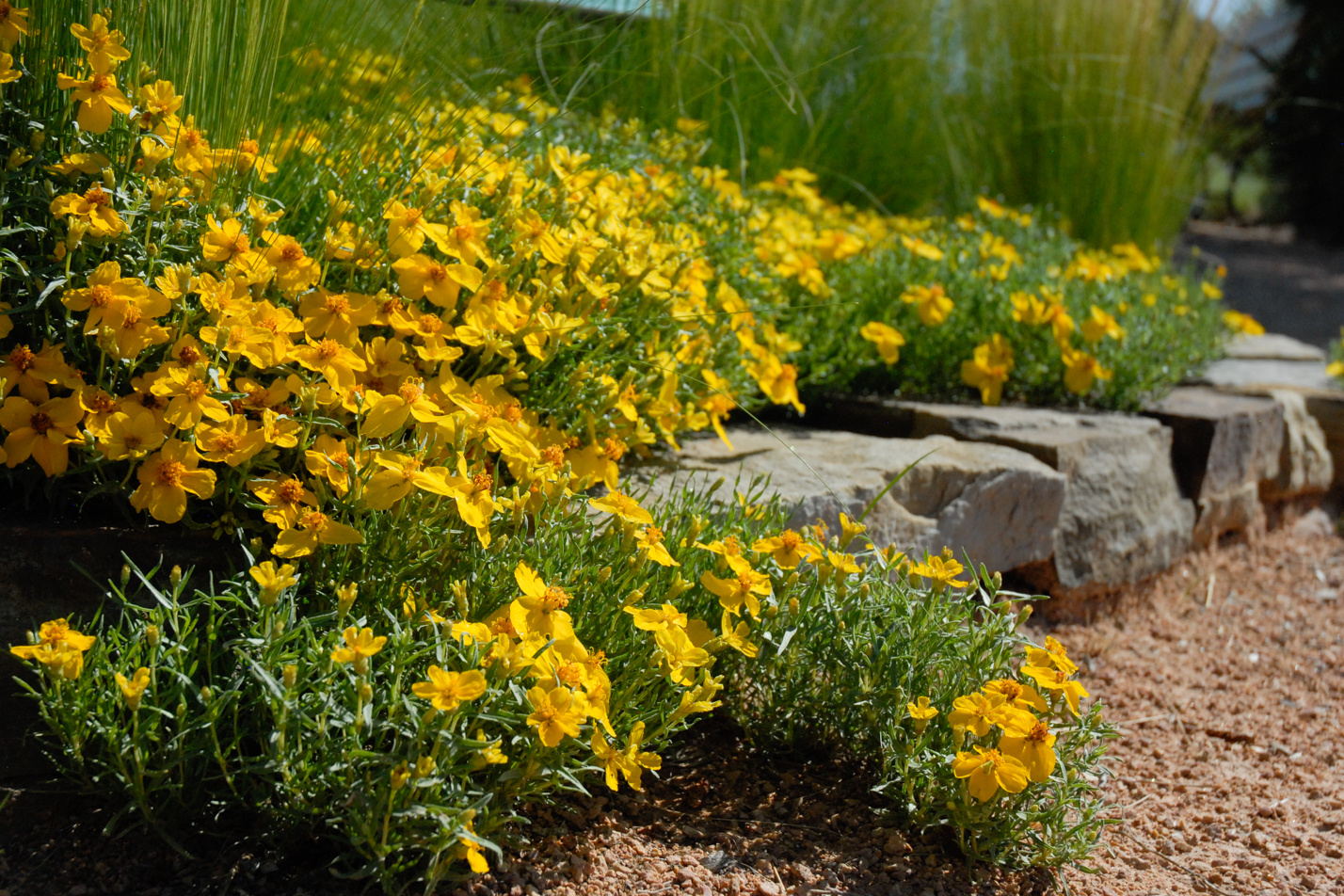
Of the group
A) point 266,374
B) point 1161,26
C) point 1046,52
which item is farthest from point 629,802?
point 1161,26

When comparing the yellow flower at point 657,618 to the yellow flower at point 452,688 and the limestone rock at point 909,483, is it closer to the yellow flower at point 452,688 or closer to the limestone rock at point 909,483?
the yellow flower at point 452,688

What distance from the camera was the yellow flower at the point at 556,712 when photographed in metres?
1.38

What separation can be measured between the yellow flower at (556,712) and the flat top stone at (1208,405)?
2736 mm

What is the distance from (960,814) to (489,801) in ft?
2.31

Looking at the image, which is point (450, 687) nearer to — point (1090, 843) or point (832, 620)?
point (832, 620)

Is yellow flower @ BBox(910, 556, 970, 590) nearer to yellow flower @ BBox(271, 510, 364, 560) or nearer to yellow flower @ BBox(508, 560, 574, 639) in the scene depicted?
yellow flower @ BBox(508, 560, 574, 639)

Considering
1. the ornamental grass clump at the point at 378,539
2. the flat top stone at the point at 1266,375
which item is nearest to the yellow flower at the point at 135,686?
the ornamental grass clump at the point at 378,539

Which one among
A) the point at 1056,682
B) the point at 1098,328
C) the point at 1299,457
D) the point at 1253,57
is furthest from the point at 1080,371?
the point at 1253,57

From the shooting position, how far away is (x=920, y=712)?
1594mm

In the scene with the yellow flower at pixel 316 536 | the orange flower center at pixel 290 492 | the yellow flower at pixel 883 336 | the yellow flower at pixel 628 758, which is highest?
the yellow flower at pixel 883 336

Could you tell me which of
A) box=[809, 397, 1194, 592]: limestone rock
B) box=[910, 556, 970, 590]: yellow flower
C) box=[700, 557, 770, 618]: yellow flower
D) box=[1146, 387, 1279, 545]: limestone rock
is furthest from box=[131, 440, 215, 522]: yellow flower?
box=[1146, 387, 1279, 545]: limestone rock

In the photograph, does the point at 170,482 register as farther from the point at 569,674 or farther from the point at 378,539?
the point at 569,674

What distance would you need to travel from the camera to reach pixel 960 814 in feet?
5.42

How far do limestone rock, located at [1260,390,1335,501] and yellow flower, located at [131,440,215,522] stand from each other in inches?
144
